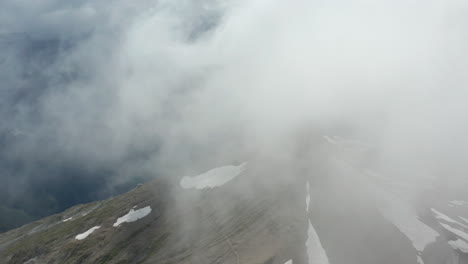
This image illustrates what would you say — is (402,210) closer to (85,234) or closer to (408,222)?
(408,222)

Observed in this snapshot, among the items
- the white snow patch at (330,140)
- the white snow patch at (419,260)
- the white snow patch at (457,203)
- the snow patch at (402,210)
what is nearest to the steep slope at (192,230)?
the snow patch at (402,210)

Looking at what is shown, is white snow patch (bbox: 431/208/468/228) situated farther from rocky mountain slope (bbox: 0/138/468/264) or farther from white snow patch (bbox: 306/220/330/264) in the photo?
white snow patch (bbox: 306/220/330/264)

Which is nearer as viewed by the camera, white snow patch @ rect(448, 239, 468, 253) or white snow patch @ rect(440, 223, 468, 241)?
white snow patch @ rect(448, 239, 468, 253)

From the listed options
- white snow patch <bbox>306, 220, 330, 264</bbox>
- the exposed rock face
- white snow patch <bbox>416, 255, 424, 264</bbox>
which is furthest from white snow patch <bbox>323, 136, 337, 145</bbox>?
white snow patch <bbox>416, 255, 424, 264</bbox>

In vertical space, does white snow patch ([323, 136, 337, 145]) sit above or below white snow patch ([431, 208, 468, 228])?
above

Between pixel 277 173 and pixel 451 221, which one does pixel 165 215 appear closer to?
pixel 277 173

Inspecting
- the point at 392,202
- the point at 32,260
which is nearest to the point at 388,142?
the point at 392,202
